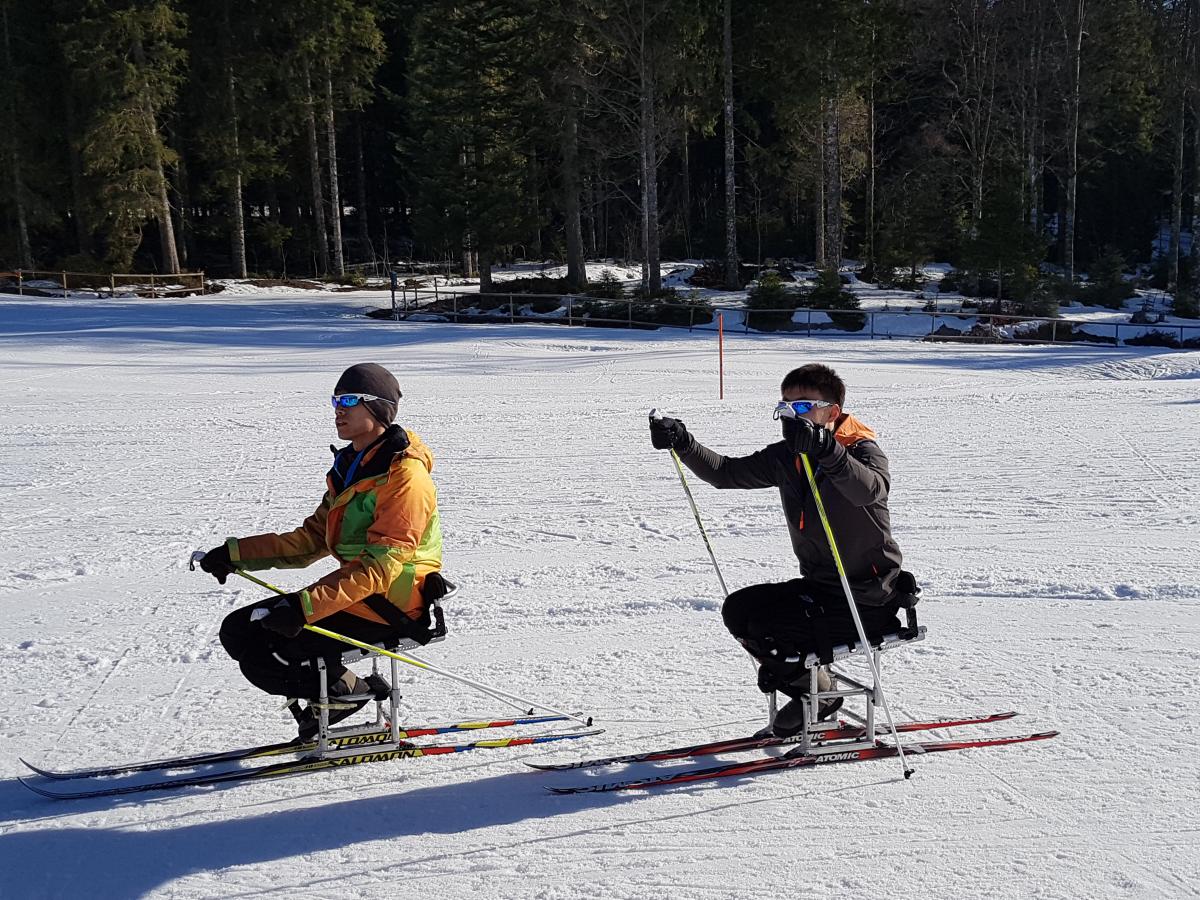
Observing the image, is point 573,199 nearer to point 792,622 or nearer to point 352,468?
point 352,468

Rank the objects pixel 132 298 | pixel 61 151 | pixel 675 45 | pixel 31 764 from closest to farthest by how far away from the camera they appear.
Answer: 1. pixel 31 764
2. pixel 675 45
3. pixel 132 298
4. pixel 61 151

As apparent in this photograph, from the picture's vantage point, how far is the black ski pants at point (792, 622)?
418 cm

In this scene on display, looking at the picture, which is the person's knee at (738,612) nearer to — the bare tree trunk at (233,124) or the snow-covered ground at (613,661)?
the snow-covered ground at (613,661)

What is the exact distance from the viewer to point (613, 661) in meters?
5.63

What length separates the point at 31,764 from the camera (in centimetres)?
443

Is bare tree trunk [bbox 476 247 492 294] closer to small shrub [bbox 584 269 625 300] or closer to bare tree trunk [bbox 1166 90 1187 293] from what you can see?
small shrub [bbox 584 269 625 300]

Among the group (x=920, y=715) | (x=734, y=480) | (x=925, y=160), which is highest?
(x=925, y=160)

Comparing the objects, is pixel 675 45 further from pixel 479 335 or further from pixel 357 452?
pixel 357 452

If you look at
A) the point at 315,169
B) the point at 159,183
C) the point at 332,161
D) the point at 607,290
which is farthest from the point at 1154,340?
the point at 159,183

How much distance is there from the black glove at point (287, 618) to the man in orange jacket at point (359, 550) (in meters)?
0.02

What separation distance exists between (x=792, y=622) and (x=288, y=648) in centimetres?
191

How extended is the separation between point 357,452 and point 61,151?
4046 cm

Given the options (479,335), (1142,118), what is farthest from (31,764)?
(1142,118)

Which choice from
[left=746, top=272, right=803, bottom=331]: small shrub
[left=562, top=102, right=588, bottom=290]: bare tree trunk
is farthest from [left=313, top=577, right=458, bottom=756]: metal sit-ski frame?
[left=562, top=102, right=588, bottom=290]: bare tree trunk
